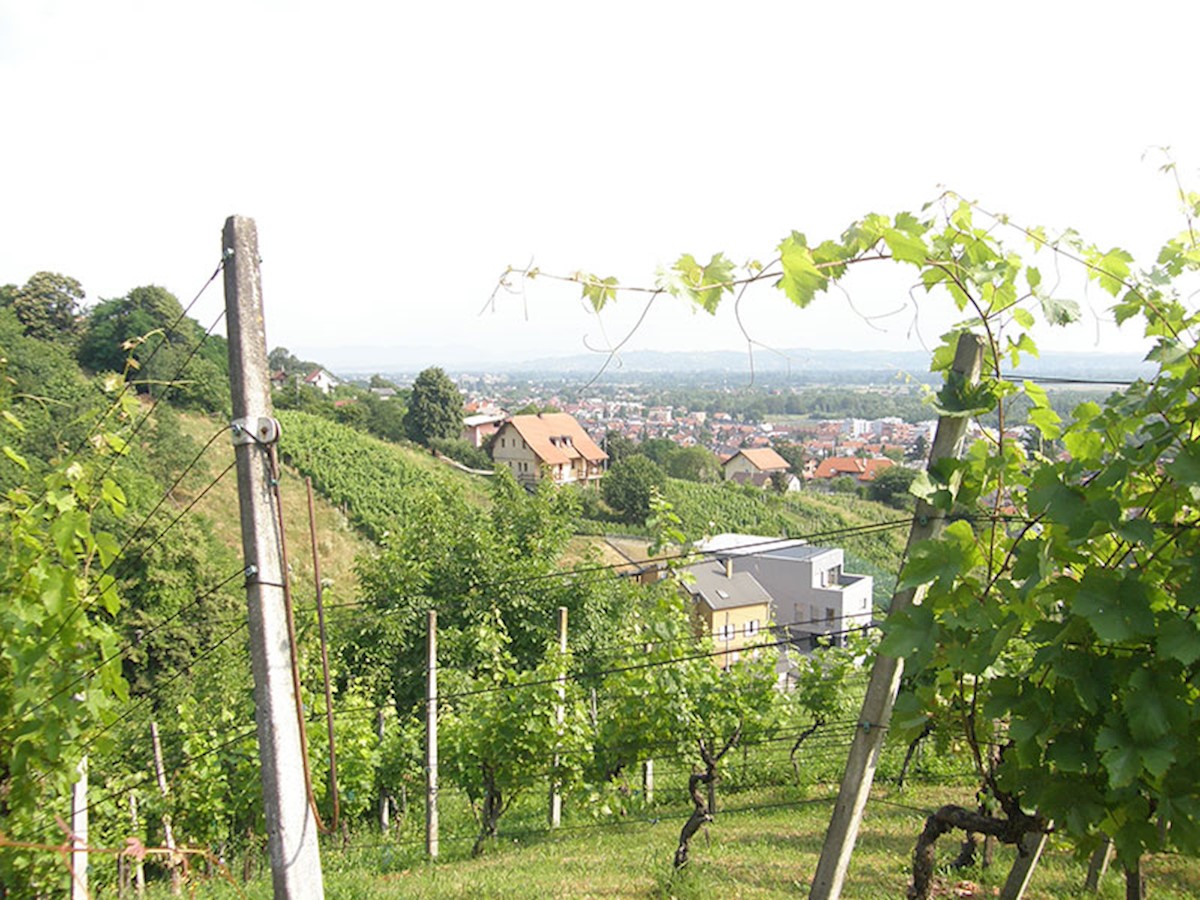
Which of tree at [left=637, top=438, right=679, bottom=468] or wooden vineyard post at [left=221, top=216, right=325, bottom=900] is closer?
wooden vineyard post at [left=221, top=216, right=325, bottom=900]

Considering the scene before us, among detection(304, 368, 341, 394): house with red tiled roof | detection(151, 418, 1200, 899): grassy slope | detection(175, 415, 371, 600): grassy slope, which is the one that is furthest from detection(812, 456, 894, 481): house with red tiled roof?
detection(151, 418, 1200, 899): grassy slope

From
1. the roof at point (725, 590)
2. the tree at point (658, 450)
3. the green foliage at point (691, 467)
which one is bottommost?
the roof at point (725, 590)

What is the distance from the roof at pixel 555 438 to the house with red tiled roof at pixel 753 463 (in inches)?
435

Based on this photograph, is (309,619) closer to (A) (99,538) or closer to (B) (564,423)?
(A) (99,538)

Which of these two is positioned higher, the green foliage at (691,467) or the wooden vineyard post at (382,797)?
the wooden vineyard post at (382,797)

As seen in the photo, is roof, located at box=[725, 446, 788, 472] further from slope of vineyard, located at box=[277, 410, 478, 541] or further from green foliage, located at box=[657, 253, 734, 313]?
green foliage, located at box=[657, 253, 734, 313]

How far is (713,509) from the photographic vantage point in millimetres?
43719

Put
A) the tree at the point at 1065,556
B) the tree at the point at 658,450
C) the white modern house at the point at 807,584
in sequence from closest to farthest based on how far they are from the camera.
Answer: the tree at the point at 1065,556
the white modern house at the point at 807,584
the tree at the point at 658,450

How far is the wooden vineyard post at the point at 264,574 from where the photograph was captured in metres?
2.43

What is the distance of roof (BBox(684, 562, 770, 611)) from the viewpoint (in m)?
26.7

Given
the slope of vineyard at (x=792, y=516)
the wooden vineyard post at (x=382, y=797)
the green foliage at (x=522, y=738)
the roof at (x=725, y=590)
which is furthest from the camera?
the slope of vineyard at (x=792, y=516)

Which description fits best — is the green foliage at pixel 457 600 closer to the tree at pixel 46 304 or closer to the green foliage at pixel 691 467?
the tree at pixel 46 304

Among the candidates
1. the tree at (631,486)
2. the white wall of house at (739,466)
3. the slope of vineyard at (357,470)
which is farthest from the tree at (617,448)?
the slope of vineyard at (357,470)

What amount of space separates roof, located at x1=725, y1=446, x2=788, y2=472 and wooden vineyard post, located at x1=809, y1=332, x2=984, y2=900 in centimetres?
6288
